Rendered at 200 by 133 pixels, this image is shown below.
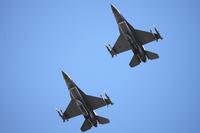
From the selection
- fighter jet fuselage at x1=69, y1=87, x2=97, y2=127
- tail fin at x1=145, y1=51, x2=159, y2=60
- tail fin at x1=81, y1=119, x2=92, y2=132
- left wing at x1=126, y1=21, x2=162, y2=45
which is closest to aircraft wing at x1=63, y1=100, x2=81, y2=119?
tail fin at x1=81, y1=119, x2=92, y2=132

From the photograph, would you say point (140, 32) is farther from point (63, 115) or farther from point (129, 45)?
point (63, 115)

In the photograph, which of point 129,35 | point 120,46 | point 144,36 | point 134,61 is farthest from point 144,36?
point 120,46

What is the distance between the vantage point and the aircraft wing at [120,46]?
73.3 meters

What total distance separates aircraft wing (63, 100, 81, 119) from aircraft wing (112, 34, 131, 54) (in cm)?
1035

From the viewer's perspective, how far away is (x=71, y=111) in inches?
2844

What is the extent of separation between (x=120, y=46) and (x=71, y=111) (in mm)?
12137

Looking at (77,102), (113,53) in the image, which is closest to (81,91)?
(77,102)

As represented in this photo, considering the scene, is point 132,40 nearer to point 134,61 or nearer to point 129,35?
point 129,35

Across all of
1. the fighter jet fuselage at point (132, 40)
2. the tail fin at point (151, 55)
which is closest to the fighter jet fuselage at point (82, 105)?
the fighter jet fuselage at point (132, 40)

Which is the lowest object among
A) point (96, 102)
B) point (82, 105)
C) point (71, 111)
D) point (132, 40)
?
point (71, 111)

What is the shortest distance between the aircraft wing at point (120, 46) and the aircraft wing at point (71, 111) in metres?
10.4

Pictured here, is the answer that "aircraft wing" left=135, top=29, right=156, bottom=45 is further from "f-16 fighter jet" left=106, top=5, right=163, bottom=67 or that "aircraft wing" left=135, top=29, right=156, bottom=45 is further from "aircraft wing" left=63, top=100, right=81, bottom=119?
"aircraft wing" left=63, top=100, right=81, bottom=119

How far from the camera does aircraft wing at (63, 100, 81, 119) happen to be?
2830 inches

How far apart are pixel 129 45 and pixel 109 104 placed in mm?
9373
